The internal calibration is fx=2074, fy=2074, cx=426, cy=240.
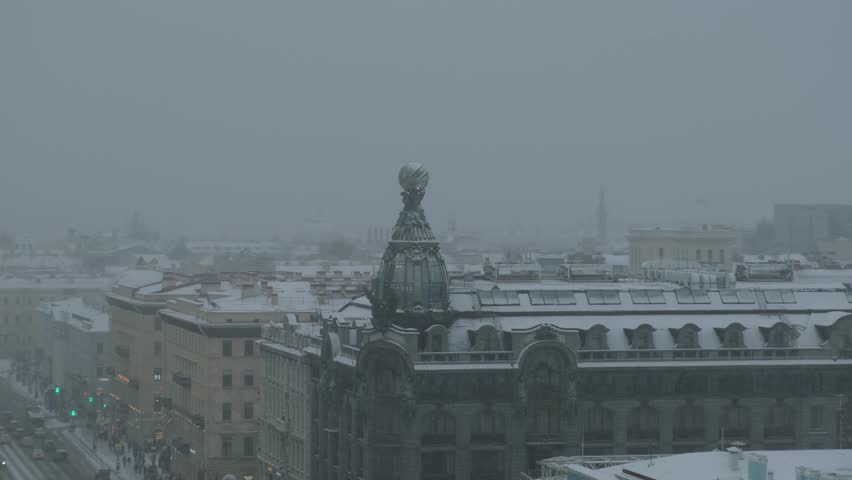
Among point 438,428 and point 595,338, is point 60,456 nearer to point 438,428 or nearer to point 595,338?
point 438,428

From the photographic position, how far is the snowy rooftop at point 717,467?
68500mm

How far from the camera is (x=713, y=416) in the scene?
309ft

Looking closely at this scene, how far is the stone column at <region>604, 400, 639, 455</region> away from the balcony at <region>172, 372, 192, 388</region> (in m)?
59.5

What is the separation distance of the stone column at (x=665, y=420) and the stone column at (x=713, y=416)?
1587 millimetres

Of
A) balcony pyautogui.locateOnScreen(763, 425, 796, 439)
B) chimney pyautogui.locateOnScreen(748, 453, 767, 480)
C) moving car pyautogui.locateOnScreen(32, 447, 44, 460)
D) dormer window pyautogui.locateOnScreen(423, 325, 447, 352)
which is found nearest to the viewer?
chimney pyautogui.locateOnScreen(748, 453, 767, 480)

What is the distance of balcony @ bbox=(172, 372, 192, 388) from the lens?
14738 cm

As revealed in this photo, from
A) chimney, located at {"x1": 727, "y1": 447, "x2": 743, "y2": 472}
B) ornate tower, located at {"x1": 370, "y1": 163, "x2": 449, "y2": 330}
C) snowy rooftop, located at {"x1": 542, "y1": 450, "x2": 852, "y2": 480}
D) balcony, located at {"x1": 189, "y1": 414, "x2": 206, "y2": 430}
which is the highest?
ornate tower, located at {"x1": 370, "y1": 163, "x2": 449, "y2": 330}

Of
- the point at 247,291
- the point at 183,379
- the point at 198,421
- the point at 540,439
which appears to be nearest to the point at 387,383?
the point at 540,439

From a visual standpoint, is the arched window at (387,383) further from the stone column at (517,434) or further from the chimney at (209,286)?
the chimney at (209,286)

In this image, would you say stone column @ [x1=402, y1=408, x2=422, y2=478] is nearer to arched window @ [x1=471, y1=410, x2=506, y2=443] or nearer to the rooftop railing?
arched window @ [x1=471, y1=410, x2=506, y2=443]

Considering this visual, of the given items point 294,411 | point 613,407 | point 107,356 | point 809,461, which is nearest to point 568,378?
point 613,407

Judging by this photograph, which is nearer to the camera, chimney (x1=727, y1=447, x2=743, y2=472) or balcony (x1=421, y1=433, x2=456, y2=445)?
chimney (x1=727, y1=447, x2=743, y2=472)

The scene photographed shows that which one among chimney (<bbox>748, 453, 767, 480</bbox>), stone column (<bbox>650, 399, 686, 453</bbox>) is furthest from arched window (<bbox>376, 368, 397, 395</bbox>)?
chimney (<bbox>748, 453, 767, 480</bbox>)

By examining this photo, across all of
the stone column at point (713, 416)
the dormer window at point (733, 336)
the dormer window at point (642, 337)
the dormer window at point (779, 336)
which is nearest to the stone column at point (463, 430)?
the dormer window at point (642, 337)
